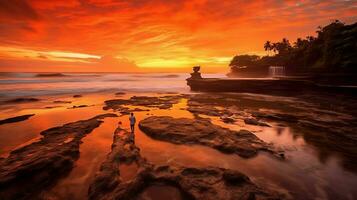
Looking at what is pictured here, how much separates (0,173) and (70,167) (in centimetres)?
236

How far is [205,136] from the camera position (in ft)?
38.7

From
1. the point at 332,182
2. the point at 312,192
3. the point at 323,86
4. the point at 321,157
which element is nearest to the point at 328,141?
the point at 321,157

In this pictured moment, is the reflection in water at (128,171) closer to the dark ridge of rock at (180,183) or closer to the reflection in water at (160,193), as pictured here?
the dark ridge of rock at (180,183)

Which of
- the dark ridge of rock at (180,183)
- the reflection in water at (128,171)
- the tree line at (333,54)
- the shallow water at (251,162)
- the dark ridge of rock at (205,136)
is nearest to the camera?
the dark ridge of rock at (180,183)

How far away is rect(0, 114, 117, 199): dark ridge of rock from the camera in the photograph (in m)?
6.66

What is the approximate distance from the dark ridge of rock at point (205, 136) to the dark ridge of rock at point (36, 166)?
16.2 ft

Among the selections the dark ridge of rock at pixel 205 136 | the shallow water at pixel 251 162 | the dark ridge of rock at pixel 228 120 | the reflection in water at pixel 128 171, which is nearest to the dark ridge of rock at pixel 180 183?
the reflection in water at pixel 128 171

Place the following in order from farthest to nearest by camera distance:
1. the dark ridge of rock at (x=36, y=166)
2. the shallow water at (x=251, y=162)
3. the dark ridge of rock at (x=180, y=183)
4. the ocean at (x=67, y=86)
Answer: the ocean at (x=67, y=86)
the shallow water at (x=251, y=162)
the dark ridge of rock at (x=36, y=166)
the dark ridge of rock at (x=180, y=183)

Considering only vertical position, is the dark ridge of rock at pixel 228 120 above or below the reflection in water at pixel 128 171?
above

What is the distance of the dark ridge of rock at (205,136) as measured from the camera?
33.5ft

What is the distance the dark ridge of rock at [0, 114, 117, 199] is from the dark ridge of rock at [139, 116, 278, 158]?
493 centimetres

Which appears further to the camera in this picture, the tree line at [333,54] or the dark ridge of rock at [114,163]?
the tree line at [333,54]

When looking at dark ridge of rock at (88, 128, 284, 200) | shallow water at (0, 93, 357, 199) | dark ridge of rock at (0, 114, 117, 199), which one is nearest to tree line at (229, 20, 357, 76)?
shallow water at (0, 93, 357, 199)

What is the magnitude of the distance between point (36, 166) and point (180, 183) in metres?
5.88
